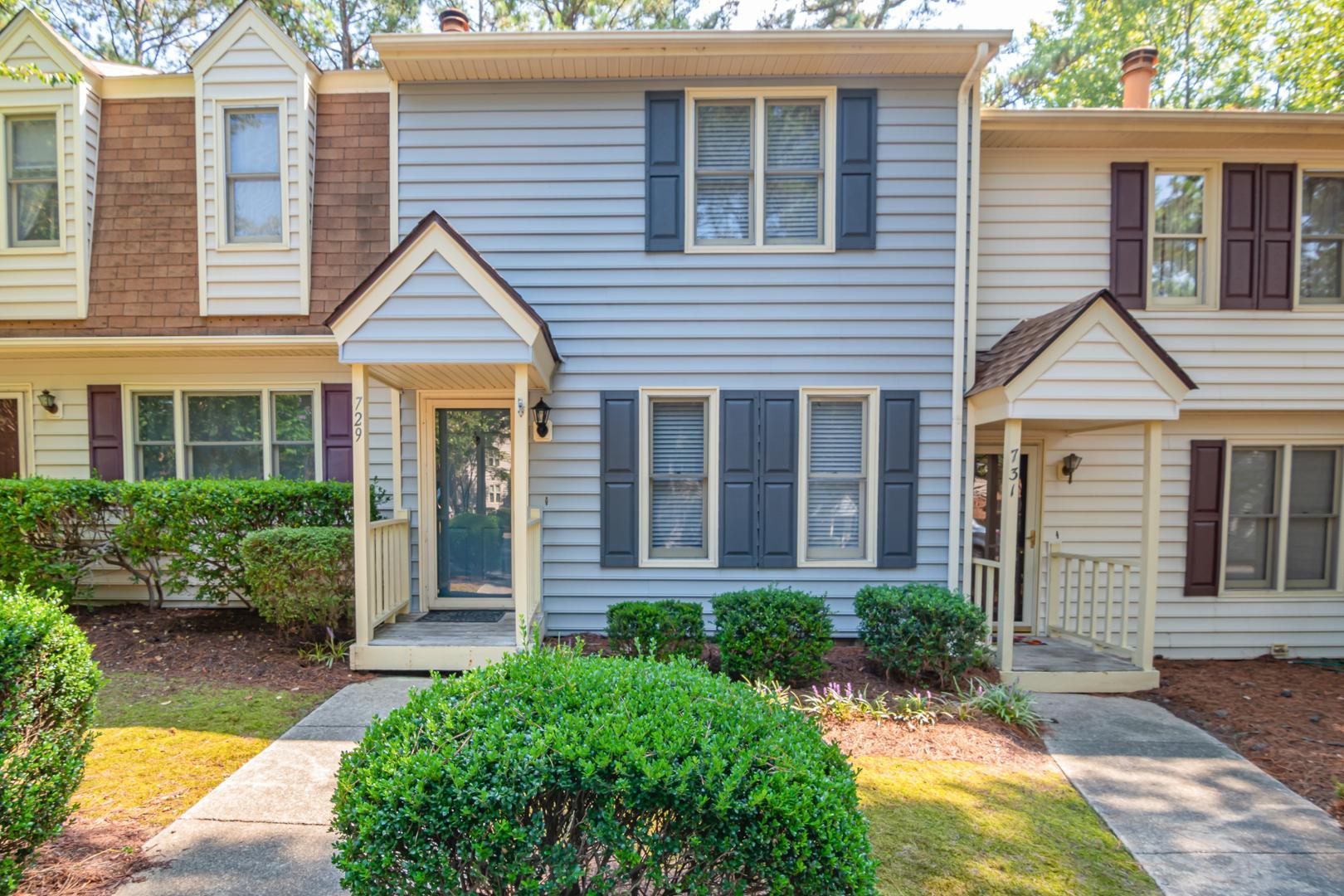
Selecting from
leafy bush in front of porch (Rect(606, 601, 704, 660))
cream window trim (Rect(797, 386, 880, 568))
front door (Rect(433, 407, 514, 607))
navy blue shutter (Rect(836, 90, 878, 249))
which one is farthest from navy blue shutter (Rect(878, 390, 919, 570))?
front door (Rect(433, 407, 514, 607))

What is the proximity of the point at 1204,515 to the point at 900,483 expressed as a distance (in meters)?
3.33

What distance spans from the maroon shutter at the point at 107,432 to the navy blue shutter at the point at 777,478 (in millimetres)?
6683

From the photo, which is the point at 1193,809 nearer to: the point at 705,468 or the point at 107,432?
the point at 705,468

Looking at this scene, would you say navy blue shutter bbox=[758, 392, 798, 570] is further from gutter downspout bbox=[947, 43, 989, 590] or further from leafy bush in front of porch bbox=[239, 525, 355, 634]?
leafy bush in front of porch bbox=[239, 525, 355, 634]

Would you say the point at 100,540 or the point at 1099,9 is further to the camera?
the point at 1099,9

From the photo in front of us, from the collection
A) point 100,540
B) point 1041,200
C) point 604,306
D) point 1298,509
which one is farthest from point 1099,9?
point 100,540

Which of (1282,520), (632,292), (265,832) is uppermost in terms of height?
(632,292)

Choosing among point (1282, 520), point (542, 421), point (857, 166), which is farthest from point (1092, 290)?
point (542, 421)

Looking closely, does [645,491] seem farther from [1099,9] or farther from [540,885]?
[1099,9]

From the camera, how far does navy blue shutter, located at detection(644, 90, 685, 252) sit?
18.5ft

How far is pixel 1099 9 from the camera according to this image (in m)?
13.7

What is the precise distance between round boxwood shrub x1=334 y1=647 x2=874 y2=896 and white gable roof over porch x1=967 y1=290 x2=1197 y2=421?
4187mm

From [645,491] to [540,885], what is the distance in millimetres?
4113

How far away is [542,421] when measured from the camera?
18.6ft
